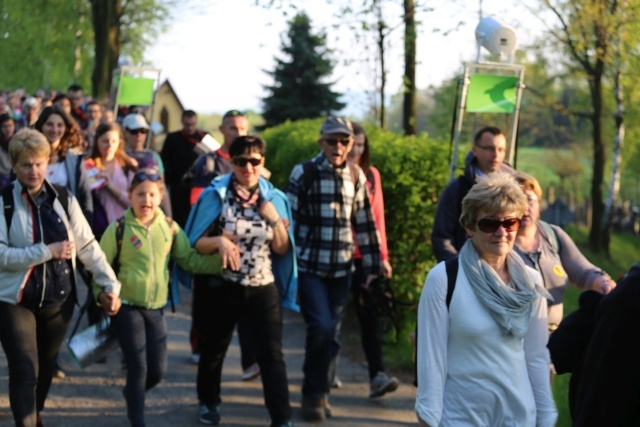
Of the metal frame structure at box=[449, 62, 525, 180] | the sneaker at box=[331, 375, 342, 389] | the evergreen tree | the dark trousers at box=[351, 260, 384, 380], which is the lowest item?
the sneaker at box=[331, 375, 342, 389]

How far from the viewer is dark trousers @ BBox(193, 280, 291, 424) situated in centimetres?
661

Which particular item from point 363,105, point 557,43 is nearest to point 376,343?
point 363,105

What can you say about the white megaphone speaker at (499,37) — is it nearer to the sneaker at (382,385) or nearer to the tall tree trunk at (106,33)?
the sneaker at (382,385)

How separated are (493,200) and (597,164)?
23.2 metres

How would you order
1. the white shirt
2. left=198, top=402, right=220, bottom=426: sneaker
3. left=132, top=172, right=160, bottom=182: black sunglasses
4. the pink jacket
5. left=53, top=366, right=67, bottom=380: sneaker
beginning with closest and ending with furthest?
1. the white shirt
2. left=132, top=172, right=160, bottom=182: black sunglasses
3. left=198, top=402, right=220, bottom=426: sneaker
4. the pink jacket
5. left=53, top=366, right=67, bottom=380: sneaker

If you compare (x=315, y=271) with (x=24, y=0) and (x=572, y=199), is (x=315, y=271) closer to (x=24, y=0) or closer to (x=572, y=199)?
(x=24, y=0)

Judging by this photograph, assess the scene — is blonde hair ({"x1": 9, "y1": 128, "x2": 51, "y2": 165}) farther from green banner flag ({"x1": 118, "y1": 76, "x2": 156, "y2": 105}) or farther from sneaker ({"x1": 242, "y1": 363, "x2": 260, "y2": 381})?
green banner flag ({"x1": 118, "y1": 76, "x2": 156, "y2": 105})

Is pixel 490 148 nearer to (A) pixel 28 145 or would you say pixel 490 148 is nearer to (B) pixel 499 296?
(B) pixel 499 296

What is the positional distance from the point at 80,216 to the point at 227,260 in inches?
38.7

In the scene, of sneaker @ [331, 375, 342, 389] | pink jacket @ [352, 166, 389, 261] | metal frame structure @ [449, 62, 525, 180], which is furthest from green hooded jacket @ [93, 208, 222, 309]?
metal frame structure @ [449, 62, 525, 180]

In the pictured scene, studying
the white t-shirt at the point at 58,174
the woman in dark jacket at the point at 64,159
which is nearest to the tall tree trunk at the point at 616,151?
the woman in dark jacket at the point at 64,159

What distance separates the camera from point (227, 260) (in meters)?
6.39

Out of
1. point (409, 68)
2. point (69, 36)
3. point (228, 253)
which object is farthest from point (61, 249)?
point (69, 36)

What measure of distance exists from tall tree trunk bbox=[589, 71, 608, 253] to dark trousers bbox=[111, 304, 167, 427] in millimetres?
18869
